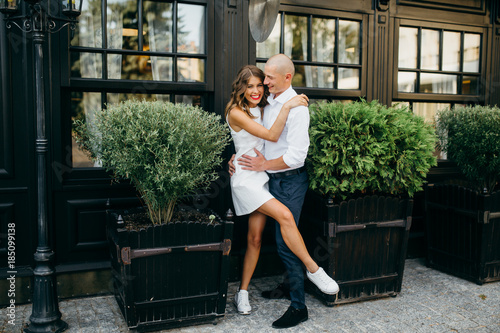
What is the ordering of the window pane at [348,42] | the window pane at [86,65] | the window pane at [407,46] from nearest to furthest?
the window pane at [86,65], the window pane at [348,42], the window pane at [407,46]

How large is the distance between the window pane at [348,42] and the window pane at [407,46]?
664 mm

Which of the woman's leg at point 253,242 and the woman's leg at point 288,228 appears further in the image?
the woman's leg at point 253,242

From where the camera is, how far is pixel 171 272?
3.69 metres

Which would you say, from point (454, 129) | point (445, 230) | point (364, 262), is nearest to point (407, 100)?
point (454, 129)

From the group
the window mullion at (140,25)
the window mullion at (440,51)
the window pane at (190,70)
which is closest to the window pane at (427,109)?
the window mullion at (440,51)

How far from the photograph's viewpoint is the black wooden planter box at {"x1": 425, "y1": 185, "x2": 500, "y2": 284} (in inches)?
188

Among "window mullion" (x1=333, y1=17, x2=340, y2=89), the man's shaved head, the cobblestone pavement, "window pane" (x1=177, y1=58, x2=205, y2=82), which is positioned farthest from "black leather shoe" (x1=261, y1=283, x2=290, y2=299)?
"window mullion" (x1=333, y1=17, x2=340, y2=89)

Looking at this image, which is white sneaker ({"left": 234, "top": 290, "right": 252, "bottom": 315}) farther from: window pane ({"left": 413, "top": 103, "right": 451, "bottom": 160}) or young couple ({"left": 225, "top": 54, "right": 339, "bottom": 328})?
window pane ({"left": 413, "top": 103, "right": 451, "bottom": 160})

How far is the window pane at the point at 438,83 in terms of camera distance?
19.6 feet

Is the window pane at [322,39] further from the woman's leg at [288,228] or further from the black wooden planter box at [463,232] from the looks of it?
the woman's leg at [288,228]

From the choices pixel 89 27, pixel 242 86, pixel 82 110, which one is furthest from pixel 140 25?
pixel 242 86

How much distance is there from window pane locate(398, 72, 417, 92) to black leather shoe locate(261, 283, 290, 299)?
3.16 meters

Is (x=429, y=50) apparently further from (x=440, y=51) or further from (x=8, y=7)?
(x=8, y=7)

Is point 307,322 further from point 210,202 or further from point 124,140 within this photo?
point 124,140
